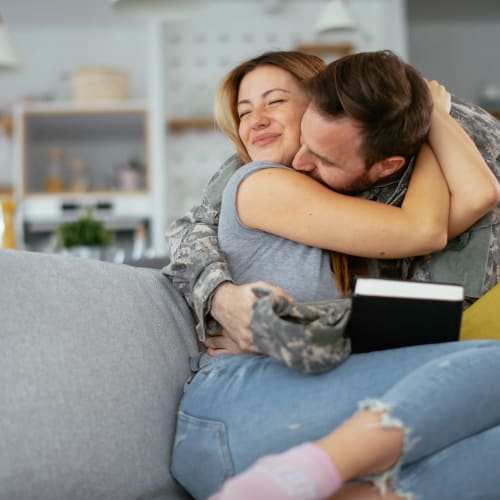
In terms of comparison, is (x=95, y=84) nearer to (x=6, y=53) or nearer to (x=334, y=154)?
(x=6, y=53)

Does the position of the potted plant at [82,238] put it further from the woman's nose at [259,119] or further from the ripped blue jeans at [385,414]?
the ripped blue jeans at [385,414]

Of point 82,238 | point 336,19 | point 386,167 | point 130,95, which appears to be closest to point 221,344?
point 386,167

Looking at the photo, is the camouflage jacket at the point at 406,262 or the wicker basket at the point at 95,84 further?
the wicker basket at the point at 95,84

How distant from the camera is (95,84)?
5.97 meters

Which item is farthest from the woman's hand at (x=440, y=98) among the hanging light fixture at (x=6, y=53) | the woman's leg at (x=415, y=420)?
the hanging light fixture at (x=6, y=53)

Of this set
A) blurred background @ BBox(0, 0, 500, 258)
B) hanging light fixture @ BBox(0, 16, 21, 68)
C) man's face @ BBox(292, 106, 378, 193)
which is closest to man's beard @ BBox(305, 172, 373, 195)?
man's face @ BBox(292, 106, 378, 193)

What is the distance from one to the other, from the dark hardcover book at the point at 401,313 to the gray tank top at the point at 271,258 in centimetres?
17

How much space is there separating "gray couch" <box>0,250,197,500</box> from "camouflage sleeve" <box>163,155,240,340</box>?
8 cm

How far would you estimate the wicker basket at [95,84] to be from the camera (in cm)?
596

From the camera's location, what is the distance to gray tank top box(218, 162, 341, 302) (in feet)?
4.43

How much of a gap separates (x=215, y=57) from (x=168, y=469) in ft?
18.1

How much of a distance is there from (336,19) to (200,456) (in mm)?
3786

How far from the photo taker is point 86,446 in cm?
111

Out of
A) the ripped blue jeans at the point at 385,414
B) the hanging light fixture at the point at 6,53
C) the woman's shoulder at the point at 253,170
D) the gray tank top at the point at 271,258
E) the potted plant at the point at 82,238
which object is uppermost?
the hanging light fixture at the point at 6,53
